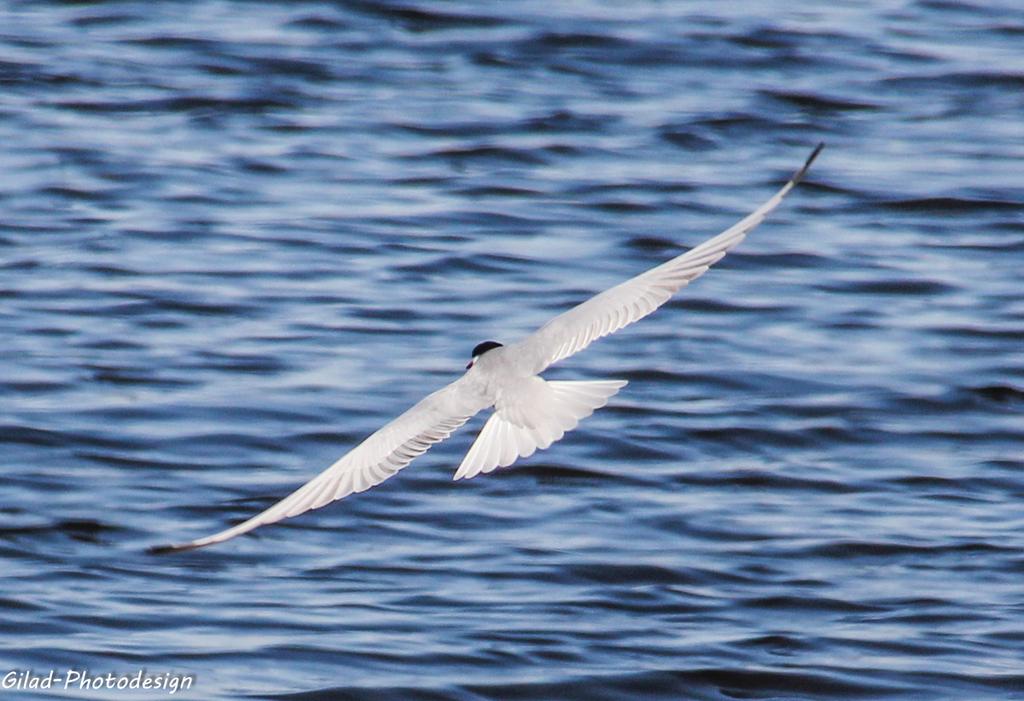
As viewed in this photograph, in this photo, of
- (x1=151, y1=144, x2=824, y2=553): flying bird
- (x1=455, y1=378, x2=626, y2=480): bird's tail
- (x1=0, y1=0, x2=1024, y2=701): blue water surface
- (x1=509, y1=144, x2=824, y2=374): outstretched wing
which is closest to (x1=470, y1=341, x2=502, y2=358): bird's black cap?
(x1=151, y1=144, x2=824, y2=553): flying bird

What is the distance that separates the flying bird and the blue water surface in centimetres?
111

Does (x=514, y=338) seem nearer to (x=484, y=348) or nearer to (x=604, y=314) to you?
(x=484, y=348)

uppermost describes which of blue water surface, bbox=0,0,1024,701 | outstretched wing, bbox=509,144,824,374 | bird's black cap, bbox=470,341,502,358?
outstretched wing, bbox=509,144,824,374

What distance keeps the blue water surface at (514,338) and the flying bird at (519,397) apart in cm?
111

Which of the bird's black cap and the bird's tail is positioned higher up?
the bird's black cap

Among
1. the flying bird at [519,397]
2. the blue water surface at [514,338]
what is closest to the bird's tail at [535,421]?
the flying bird at [519,397]

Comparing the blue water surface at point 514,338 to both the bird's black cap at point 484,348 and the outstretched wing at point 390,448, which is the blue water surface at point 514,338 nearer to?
the outstretched wing at point 390,448

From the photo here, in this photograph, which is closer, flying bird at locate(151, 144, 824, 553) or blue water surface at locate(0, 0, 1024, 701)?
flying bird at locate(151, 144, 824, 553)

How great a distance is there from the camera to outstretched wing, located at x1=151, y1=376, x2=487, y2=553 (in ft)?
20.0

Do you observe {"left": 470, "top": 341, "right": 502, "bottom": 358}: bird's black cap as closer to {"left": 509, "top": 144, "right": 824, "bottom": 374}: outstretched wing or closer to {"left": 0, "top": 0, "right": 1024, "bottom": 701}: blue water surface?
{"left": 509, "top": 144, "right": 824, "bottom": 374}: outstretched wing

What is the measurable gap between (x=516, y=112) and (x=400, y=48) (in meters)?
1.95

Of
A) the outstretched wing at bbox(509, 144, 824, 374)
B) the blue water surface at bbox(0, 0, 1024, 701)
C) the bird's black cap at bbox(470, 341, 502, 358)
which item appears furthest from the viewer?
the blue water surface at bbox(0, 0, 1024, 701)

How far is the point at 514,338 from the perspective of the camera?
1053cm

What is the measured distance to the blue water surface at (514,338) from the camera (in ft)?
24.9
